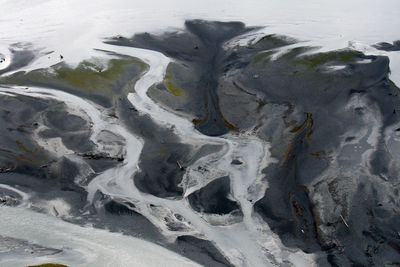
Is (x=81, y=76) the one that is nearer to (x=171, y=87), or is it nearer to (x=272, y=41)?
(x=171, y=87)

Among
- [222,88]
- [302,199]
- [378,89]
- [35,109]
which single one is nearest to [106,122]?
[35,109]

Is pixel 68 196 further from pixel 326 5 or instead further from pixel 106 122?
pixel 326 5

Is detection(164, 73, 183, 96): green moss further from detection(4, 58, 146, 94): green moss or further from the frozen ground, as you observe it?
detection(4, 58, 146, 94): green moss

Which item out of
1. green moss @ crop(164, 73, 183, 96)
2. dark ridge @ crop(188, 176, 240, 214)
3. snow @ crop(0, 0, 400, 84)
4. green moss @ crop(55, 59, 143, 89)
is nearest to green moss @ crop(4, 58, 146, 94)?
green moss @ crop(55, 59, 143, 89)

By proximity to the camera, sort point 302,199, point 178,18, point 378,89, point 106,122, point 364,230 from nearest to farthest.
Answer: point 364,230
point 302,199
point 106,122
point 378,89
point 178,18

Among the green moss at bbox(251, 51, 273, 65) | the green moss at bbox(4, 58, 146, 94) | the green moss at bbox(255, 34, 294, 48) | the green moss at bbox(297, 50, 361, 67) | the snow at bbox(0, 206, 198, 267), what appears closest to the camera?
the snow at bbox(0, 206, 198, 267)

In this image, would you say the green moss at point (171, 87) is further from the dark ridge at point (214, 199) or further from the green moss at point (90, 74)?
A: the dark ridge at point (214, 199)

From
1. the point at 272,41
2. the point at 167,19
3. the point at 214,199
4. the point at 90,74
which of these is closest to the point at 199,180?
the point at 214,199

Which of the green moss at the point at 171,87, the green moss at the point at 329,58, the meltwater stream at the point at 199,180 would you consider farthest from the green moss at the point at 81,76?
the green moss at the point at 329,58
